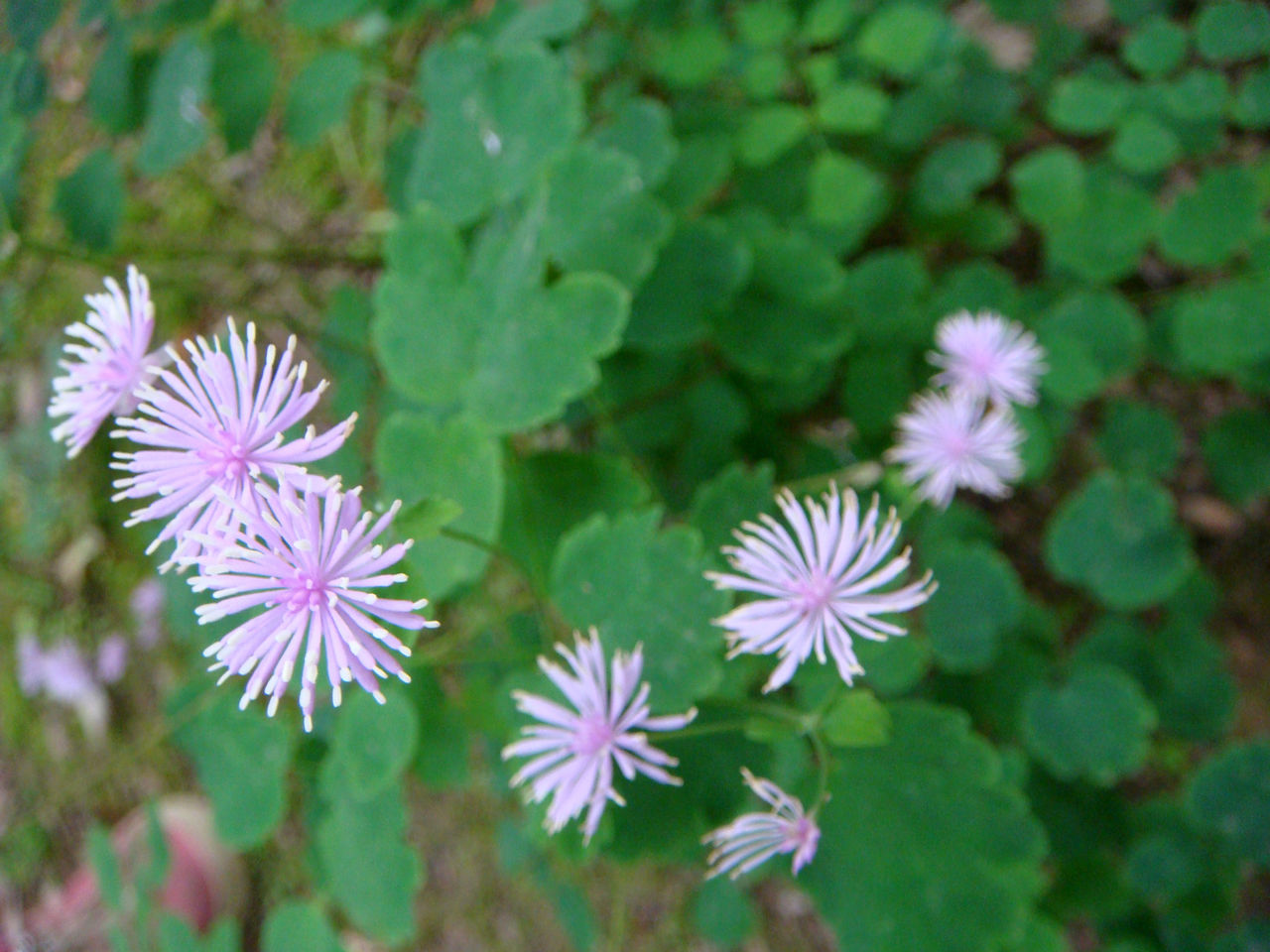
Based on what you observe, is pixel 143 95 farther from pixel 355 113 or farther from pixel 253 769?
pixel 253 769

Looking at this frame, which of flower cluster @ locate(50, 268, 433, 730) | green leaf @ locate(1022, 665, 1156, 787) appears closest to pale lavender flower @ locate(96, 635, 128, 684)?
flower cluster @ locate(50, 268, 433, 730)

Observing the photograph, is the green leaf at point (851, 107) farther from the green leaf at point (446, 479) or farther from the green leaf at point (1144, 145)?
the green leaf at point (446, 479)

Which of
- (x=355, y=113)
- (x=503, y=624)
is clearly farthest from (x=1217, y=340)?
(x=355, y=113)

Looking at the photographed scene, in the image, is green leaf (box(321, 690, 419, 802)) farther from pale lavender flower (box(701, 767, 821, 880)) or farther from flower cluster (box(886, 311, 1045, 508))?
flower cluster (box(886, 311, 1045, 508))

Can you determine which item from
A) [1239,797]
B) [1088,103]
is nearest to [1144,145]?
[1088,103]

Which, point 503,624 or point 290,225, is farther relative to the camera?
point 290,225

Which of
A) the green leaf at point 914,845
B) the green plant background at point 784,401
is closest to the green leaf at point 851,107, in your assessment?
the green plant background at point 784,401
